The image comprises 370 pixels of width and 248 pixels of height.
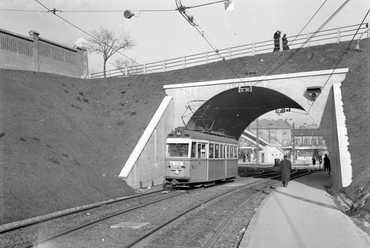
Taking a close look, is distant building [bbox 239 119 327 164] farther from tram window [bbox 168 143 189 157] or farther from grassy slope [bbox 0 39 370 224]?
tram window [bbox 168 143 189 157]

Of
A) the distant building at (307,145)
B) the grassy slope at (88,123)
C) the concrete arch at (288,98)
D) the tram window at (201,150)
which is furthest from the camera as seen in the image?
the distant building at (307,145)

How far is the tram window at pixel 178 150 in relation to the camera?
19312 mm

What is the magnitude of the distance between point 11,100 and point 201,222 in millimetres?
13522

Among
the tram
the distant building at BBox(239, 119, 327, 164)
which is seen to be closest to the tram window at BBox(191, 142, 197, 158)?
the tram

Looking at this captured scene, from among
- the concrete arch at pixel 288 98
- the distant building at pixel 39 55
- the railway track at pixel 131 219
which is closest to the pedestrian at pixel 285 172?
the concrete arch at pixel 288 98

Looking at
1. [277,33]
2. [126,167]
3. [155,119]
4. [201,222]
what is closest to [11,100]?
[126,167]

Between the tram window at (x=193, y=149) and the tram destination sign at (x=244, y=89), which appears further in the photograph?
the tram destination sign at (x=244, y=89)

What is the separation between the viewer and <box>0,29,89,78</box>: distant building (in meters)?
26.3

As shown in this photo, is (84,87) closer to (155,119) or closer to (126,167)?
(155,119)

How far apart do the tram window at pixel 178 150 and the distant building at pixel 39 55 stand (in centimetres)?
1407

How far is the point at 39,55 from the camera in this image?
2967 cm

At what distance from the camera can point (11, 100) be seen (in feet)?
64.6

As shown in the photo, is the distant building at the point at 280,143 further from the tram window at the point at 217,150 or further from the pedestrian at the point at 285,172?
the pedestrian at the point at 285,172

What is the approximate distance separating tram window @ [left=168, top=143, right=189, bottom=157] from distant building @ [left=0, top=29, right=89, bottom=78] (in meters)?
14.1
